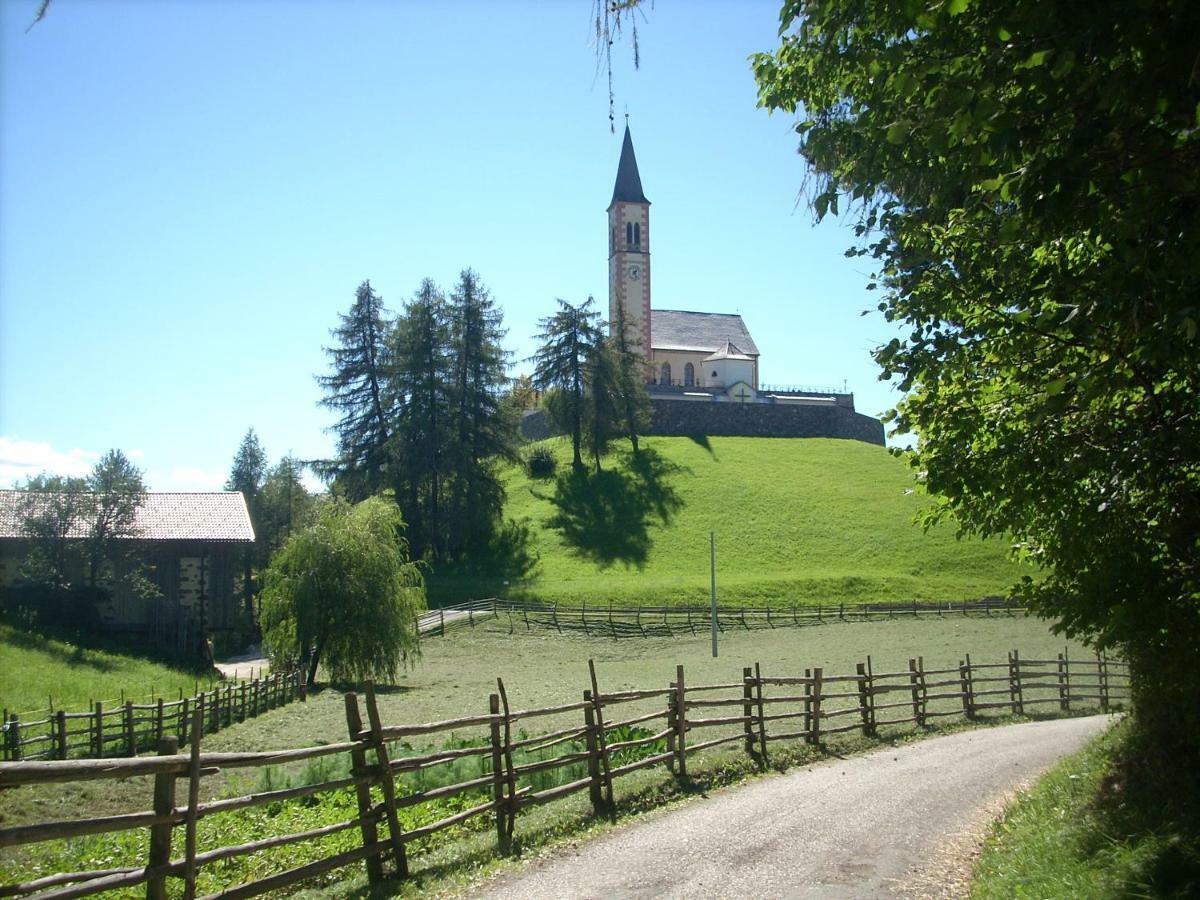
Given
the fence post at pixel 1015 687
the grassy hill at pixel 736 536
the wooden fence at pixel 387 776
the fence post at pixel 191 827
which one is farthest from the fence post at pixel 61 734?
the grassy hill at pixel 736 536

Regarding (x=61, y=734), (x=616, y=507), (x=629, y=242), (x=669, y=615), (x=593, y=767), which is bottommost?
(x=61, y=734)

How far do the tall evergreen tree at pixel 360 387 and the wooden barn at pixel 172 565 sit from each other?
50.5 ft

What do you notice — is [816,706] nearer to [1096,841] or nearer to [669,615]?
[1096,841]

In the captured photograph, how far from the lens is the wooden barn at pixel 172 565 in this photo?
119 feet

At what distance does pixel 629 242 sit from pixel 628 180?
22.5 feet

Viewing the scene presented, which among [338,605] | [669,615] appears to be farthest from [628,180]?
[338,605]

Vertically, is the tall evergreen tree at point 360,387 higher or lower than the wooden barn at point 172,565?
higher

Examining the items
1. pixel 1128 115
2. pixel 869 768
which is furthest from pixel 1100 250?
pixel 869 768

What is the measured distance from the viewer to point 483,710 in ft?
72.2

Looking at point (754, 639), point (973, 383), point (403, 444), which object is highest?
point (403, 444)

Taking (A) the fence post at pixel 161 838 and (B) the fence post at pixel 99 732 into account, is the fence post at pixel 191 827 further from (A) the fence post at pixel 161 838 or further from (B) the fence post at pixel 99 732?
(B) the fence post at pixel 99 732

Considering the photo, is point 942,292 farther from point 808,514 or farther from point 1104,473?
point 808,514

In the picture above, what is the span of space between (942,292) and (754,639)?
32.2 meters

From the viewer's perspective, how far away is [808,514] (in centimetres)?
6241
